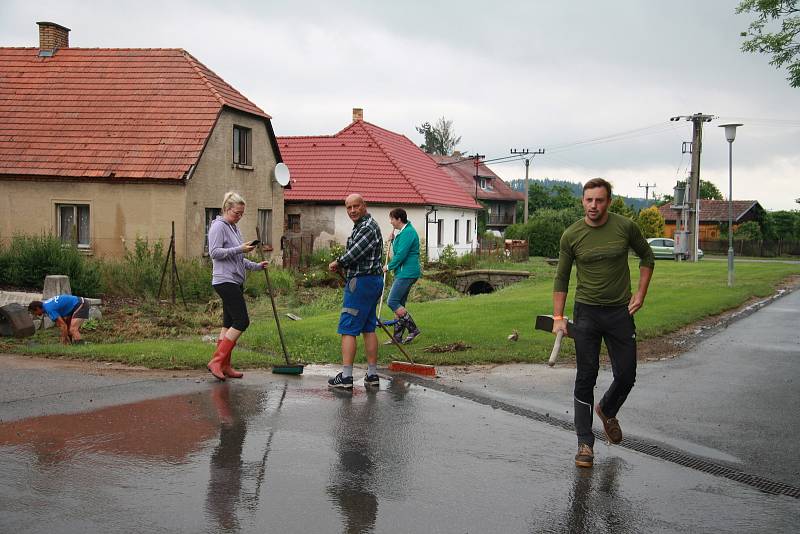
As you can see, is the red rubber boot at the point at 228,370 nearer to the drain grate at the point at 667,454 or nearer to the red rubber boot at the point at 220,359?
the red rubber boot at the point at 220,359

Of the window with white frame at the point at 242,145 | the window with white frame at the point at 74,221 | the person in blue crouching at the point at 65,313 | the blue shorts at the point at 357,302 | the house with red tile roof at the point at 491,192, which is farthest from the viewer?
the house with red tile roof at the point at 491,192

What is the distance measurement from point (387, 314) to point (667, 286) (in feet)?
40.4

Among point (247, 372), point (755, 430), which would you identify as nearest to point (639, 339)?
point (755, 430)

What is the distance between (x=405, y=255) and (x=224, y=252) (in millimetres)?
3442

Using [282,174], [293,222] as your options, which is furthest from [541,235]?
[282,174]

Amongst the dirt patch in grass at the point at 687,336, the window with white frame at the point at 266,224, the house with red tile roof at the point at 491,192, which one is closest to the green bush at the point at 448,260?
the window with white frame at the point at 266,224

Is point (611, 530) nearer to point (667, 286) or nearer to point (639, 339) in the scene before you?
point (639, 339)

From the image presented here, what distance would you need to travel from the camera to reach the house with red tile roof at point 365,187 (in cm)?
3297

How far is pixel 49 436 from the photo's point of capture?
6.09m

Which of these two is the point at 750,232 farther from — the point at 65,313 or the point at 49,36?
the point at 65,313

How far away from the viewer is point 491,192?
76062 mm

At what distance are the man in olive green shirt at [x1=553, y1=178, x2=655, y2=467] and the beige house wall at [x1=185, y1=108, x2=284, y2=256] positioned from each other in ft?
56.5

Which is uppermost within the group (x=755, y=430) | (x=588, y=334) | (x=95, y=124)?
(x=95, y=124)

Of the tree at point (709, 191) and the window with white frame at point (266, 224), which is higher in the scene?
the tree at point (709, 191)
